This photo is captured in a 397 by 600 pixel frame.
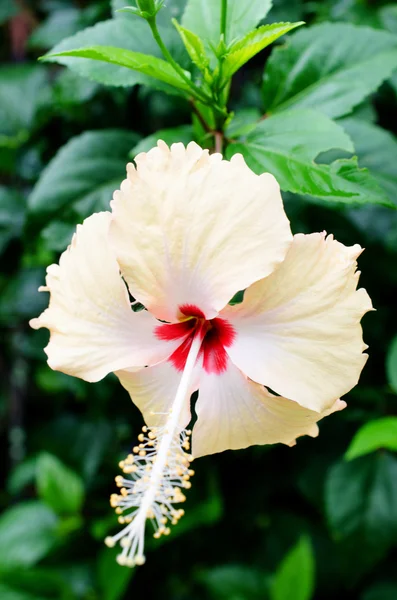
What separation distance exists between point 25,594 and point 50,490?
0.28 m

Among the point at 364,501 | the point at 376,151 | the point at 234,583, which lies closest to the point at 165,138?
the point at 376,151

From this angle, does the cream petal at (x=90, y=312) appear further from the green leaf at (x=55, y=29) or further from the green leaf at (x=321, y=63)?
the green leaf at (x=55, y=29)

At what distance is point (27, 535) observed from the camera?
1899mm

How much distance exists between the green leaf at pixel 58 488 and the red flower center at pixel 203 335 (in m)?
1.12

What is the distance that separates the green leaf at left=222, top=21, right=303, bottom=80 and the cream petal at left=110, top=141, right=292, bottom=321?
23 cm

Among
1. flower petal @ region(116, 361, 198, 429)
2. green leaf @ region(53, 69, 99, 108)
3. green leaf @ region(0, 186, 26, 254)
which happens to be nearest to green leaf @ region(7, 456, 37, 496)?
green leaf @ region(0, 186, 26, 254)

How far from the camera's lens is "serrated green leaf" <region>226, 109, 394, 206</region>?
0.87 metres

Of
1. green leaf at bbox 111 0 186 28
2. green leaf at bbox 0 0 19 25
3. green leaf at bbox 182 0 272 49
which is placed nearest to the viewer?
green leaf at bbox 182 0 272 49

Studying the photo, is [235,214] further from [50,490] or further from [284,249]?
[50,490]

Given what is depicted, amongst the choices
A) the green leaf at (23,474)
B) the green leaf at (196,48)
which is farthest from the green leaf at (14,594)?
the green leaf at (196,48)

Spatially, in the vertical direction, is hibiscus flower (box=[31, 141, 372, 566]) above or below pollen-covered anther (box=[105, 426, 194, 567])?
above

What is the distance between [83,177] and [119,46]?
0.28 m

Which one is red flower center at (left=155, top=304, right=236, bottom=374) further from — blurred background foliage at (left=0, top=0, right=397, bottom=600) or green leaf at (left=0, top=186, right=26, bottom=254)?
green leaf at (left=0, top=186, right=26, bottom=254)

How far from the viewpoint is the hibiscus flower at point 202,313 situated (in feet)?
2.52
